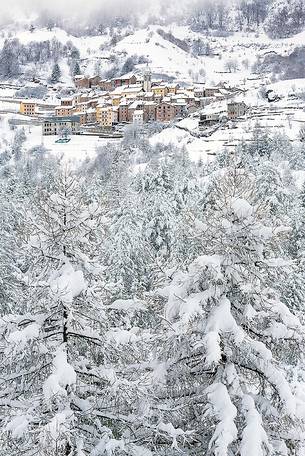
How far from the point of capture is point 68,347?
9109mm

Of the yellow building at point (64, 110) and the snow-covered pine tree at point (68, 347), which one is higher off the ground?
the snow-covered pine tree at point (68, 347)

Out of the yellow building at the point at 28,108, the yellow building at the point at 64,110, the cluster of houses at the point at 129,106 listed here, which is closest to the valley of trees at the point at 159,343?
the cluster of houses at the point at 129,106

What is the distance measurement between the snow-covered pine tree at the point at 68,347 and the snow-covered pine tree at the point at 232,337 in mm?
779

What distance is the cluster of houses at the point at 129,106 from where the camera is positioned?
479 ft

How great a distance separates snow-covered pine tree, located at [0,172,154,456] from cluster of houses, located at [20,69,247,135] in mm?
129501

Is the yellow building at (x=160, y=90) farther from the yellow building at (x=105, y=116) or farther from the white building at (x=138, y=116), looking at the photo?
the white building at (x=138, y=116)

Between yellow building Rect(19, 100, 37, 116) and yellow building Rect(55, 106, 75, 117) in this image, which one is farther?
yellow building Rect(19, 100, 37, 116)

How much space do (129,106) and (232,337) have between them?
15067 cm

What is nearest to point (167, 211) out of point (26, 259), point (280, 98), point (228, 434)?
point (26, 259)

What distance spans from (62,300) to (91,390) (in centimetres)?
185

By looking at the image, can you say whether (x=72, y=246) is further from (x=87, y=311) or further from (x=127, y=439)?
(x=127, y=439)

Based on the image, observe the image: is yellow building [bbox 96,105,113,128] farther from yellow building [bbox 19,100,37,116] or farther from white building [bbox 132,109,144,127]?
yellow building [bbox 19,100,37,116]

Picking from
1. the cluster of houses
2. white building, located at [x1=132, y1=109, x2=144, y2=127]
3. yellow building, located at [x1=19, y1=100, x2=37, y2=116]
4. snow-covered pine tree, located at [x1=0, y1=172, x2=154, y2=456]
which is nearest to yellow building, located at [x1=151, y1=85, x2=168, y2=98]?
the cluster of houses

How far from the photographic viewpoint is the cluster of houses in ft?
479
